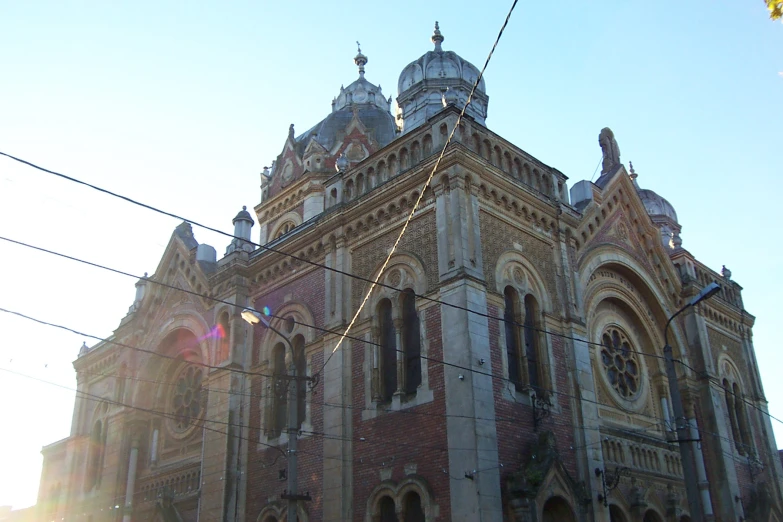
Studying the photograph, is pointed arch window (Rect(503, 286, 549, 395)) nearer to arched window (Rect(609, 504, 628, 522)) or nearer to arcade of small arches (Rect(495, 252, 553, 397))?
arcade of small arches (Rect(495, 252, 553, 397))

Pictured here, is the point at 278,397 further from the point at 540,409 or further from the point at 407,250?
the point at 540,409

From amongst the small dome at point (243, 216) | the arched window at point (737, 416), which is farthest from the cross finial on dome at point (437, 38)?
the arched window at point (737, 416)

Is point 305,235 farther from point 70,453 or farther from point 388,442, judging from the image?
point 70,453

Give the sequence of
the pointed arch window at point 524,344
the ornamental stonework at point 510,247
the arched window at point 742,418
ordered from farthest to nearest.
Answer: the arched window at point 742,418 → the ornamental stonework at point 510,247 → the pointed arch window at point 524,344

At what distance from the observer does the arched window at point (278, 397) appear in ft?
71.4

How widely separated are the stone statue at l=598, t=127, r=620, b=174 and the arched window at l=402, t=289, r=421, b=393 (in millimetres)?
10526

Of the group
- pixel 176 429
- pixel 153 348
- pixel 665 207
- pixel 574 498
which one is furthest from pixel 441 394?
pixel 665 207

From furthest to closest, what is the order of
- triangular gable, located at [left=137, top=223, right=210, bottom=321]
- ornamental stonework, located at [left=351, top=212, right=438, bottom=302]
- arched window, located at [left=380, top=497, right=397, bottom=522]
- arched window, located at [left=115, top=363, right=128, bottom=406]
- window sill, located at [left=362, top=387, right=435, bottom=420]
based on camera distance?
arched window, located at [left=115, top=363, right=128, bottom=406] < triangular gable, located at [left=137, top=223, right=210, bottom=321] < ornamental stonework, located at [left=351, top=212, right=438, bottom=302] < arched window, located at [left=380, top=497, right=397, bottom=522] < window sill, located at [left=362, top=387, right=435, bottom=420]

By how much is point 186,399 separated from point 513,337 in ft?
41.7

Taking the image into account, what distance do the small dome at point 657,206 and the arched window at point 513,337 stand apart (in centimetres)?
2135

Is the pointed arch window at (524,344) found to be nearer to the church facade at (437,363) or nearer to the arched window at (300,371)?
the church facade at (437,363)

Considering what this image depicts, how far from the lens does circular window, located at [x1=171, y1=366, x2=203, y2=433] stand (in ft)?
83.5

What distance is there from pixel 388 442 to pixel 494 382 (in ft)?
9.69

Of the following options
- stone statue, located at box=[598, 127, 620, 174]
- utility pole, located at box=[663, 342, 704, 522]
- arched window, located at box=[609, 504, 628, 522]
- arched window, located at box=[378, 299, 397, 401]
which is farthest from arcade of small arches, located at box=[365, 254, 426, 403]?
stone statue, located at box=[598, 127, 620, 174]
